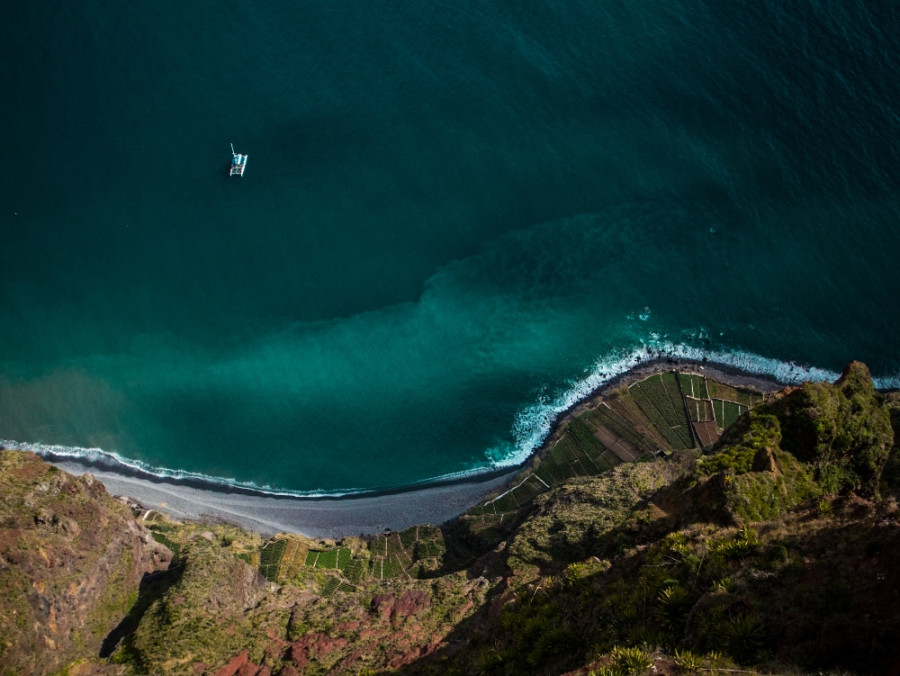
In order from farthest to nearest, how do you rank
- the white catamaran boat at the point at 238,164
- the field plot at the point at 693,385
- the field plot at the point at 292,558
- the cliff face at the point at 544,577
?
the white catamaran boat at the point at 238,164 < the field plot at the point at 693,385 < the field plot at the point at 292,558 < the cliff face at the point at 544,577

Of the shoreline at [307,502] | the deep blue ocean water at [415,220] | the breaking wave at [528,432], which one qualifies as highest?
the deep blue ocean water at [415,220]

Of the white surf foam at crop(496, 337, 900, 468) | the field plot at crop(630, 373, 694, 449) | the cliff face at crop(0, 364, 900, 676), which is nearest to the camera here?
the cliff face at crop(0, 364, 900, 676)

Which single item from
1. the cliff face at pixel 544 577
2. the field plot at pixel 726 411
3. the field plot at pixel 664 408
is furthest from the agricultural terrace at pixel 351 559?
the field plot at pixel 726 411

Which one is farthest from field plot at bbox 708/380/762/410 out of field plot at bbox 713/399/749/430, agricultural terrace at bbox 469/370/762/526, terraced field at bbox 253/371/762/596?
field plot at bbox 713/399/749/430

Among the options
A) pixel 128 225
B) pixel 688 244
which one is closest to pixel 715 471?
pixel 688 244

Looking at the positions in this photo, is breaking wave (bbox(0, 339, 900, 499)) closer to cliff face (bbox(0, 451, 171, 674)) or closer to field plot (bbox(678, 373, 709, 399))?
field plot (bbox(678, 373, 709, 399))

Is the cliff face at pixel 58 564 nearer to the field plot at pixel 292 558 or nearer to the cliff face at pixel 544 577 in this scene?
the cliff face at pixel 544 577

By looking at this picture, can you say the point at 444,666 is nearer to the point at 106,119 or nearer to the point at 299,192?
the point at 299,192
